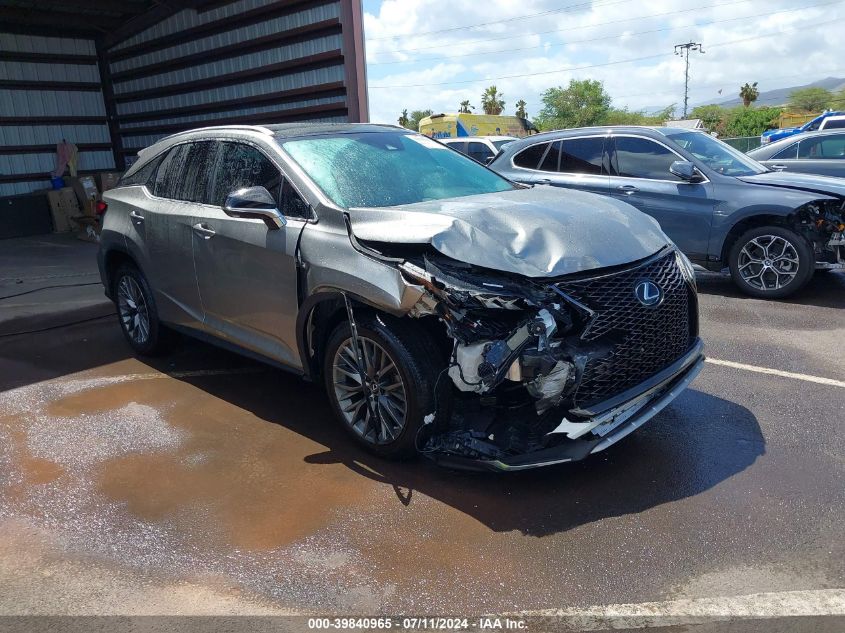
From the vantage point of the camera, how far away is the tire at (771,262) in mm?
6887

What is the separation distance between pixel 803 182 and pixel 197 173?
5964mm

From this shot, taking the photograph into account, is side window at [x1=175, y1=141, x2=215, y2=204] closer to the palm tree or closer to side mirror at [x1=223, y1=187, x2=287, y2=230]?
side mirror at [x1=223, y1=187, x2=287, y2=230]

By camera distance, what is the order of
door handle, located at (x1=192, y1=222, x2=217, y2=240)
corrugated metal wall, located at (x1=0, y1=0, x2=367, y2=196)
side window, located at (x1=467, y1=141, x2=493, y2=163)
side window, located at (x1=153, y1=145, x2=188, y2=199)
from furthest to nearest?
side window, located at (x1=467, y1=141, x2=493, y2=163), corrugated metal wall, located at (x1=0, y1=0, x2=367, y2=196), side window, located at (x1=153, y1=145, x2=188, y2=199), door handle, located at (x1=192, y1=222, x2=217, y2=240)

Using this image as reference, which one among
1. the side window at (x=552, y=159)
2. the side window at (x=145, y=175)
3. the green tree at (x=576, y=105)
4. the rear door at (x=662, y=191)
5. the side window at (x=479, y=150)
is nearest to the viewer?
the side window at (x=145, y=175)

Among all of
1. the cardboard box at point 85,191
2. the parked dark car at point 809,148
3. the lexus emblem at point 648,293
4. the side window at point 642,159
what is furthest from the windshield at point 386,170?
the cardboard box at point 85,191

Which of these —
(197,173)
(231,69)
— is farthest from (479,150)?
(197,173)

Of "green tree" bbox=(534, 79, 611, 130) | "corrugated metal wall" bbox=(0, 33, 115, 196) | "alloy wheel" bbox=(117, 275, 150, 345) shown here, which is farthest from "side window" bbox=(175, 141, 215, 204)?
"green tree" bbox=(534, 79, 611, 130)

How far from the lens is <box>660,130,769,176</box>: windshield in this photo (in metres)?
7.55

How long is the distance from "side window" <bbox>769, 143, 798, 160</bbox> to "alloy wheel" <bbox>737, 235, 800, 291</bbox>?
482cm

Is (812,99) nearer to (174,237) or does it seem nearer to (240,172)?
(240,172)

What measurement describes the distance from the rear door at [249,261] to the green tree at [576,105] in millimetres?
70709

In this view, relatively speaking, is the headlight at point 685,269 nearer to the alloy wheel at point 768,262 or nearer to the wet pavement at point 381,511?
the wet pavement at point 381,511

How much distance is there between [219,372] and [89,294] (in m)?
4.05

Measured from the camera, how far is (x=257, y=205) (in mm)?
4098
